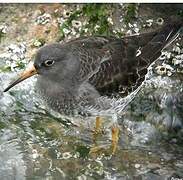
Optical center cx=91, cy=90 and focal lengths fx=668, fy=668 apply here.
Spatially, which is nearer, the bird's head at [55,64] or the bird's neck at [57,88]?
the bird's head at [55,64]

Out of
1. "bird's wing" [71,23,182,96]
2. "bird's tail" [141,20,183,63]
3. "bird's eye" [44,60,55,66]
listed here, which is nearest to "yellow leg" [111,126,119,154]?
"bird's wing" [71,23,182,96]

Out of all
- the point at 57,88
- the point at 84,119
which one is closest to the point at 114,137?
the point at 84,119

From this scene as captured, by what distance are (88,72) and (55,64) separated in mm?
365

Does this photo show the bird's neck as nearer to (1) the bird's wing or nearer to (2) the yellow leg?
(1) the bird's wing

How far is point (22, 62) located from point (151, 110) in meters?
1.80

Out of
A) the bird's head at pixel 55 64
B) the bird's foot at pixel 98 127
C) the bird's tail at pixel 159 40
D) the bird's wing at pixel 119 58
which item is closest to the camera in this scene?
the bird's head at pixel 55 64

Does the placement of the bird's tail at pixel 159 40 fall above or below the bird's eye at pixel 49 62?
above

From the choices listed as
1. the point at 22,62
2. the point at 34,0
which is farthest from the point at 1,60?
the point at 34,0

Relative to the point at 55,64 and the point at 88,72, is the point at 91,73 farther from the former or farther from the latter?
the point at 55,64

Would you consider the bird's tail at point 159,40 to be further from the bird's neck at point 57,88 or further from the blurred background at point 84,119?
the bird's neck at point 57,88

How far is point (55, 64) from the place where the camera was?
717 centimetres

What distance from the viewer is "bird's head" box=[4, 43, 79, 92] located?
7094mm

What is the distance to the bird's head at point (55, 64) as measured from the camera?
709 cm

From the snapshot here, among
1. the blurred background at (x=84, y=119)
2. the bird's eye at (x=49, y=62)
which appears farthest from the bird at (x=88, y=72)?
the blurred background at (x=84, y=119)
